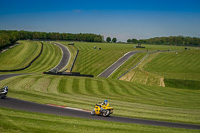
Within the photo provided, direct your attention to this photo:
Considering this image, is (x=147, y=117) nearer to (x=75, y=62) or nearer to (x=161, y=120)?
(x=161, y=120)

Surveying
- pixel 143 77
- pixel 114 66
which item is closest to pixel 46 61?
pixel 114 66

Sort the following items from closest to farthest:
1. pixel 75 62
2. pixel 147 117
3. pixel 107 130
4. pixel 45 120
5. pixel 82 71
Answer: pixel 107 130 < pixel 45 120 < pixel 147 117 < pixel 82 71 < pixel 75 62

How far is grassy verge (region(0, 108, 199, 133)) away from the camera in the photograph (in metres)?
14.8

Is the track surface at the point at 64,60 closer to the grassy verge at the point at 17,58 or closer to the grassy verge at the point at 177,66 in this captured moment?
the grassy verge at the point at 17,58

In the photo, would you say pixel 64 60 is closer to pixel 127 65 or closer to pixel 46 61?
pixel 46 61

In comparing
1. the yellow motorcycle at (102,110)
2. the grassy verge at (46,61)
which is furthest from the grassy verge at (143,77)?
the yellow motorcycle at (102,110)

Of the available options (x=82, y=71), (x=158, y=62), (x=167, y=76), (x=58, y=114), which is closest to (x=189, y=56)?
(x=158, y=62)

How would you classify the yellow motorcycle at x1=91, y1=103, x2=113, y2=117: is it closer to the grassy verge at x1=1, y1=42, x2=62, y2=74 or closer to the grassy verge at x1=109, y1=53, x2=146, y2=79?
the grassy verge at x1=109, y1=53, x2=146, y2=79

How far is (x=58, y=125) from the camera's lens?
16062 millimetres

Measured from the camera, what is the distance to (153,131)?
16938 millimetres

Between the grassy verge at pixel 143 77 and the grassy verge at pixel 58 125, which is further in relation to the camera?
the grassy verge at pixel 143 77

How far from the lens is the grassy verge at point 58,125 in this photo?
48.5 ft

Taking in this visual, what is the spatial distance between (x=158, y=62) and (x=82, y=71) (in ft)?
103

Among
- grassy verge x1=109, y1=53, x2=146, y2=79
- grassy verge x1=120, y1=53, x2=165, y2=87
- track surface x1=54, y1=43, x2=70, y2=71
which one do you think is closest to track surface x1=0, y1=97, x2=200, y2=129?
grassy verge x1=120, y1=53, x2=165, y2=87
